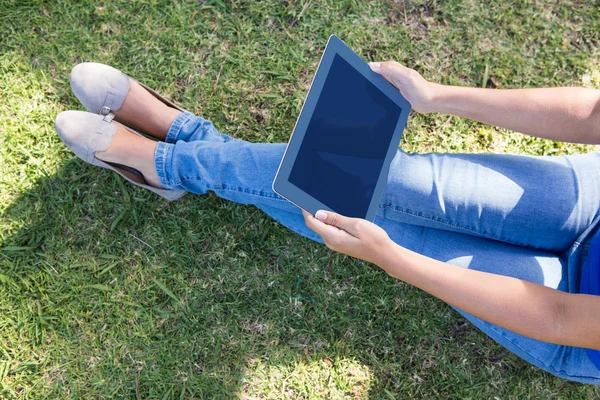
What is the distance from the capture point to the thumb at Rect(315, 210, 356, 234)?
164 centimetres

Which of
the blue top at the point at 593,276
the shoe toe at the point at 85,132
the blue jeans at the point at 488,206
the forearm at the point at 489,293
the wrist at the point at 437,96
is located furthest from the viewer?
the shoe toe at the point at 85,132

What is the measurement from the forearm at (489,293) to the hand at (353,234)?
43 mm

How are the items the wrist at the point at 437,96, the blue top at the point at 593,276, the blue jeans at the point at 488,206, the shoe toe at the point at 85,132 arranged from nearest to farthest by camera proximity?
the blue top at the point at 593,276 < the blue jeans at the point at 488,206 < the wrist at the point at 437,96 < the shoe toe at the point at 85,132

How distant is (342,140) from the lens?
1.63m

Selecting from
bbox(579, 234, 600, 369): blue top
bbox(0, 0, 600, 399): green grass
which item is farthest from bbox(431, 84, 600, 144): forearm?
bbox(0, 0, 600, 399): green grass

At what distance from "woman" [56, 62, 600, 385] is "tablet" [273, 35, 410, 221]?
84 mm

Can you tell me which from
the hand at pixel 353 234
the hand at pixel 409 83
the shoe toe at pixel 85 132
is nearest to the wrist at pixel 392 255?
the hand at pixel 353 234

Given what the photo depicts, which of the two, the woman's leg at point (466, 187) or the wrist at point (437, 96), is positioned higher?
the wrist at point (437, 96)

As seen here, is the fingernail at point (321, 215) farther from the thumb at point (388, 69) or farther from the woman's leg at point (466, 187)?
the thumb at point (388, 69)

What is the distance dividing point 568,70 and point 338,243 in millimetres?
1849

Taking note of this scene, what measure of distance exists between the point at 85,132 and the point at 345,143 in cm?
118

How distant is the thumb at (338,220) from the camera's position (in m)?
1.64

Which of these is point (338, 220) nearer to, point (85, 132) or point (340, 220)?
point (340, 220)

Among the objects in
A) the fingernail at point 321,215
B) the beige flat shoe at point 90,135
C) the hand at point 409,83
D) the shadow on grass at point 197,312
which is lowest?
the shadow on grass at point 197,312
